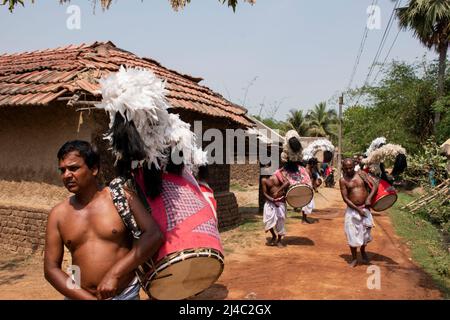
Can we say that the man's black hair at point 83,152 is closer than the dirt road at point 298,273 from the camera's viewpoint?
Yes

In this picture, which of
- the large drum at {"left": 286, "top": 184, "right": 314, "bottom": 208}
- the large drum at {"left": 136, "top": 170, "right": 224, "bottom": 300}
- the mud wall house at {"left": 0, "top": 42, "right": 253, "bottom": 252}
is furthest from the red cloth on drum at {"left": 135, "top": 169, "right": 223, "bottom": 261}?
the large drum at {"left": 286, "top": 184, "right": 314, "bottom": 208}

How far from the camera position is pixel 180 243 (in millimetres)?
2461

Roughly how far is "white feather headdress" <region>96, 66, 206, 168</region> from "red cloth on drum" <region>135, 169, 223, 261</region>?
168mm

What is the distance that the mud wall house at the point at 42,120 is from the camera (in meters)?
6.87

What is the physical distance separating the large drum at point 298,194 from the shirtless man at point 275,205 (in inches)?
5.0

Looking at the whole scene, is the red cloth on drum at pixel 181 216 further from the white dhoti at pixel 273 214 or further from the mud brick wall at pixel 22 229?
the white dhoti at pixel 273 214

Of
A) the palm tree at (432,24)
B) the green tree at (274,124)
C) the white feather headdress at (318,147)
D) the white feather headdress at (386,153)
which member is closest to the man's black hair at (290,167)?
the white feather headdress at (386,153)

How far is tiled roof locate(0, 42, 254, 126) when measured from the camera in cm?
682

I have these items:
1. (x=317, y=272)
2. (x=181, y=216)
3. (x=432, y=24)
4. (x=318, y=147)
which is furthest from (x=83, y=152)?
(x=432, y=24)

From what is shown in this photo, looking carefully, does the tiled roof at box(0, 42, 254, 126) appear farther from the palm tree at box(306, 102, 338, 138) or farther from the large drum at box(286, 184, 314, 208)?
the palm tree at box(306, 102, 338, 138)

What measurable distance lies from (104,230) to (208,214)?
63cm

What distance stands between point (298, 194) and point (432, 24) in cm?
1361
